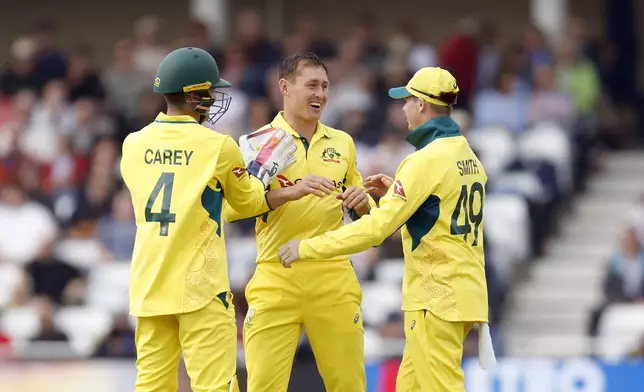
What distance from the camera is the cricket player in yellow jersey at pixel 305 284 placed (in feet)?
27.1

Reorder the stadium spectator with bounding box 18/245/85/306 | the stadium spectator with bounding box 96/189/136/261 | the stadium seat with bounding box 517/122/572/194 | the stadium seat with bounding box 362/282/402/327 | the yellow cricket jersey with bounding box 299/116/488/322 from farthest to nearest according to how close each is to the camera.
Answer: the stadium seat with bounding box 517/122/572/194
the stadium spectator with bounding box 96/189/136/261
the stadium spectator with bounding box 18/245/85/306
the stadium seat with bounding box 362/282/402/327
the yellow cricket jersey with bounding box 299/116/488/322

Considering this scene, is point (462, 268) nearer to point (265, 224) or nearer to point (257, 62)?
point (265, 224)

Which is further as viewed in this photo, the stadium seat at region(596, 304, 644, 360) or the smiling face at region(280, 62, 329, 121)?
the stadium seat at region(596, 304, 644, 360)

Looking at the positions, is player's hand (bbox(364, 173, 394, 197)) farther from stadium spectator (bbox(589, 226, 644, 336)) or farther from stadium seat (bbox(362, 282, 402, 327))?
stadium spectator (bbox(589, 226, 644, 336))

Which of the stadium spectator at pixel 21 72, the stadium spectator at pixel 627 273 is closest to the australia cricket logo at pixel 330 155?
the stadium spectator at pixel 627 273

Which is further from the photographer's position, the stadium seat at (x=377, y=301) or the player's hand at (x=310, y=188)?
the stadium seat at (x=377, y=301)

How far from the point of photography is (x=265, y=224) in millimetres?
8406

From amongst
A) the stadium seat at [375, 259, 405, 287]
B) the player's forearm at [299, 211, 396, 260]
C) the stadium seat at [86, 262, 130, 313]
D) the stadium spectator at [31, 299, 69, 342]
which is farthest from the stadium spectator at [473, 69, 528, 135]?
the player's forearm at [299, 211, 396, 260]

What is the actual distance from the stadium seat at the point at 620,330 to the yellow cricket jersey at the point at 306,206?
4746 mm

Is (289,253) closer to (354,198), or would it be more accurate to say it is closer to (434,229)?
(354,198)

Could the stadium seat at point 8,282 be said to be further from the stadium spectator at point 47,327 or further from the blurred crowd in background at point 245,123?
the stadium spectator at point 47,327

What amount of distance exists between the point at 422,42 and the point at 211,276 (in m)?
11.7

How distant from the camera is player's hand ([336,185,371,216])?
8.17 m

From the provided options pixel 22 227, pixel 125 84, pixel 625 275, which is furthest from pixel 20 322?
pixel 625 275
